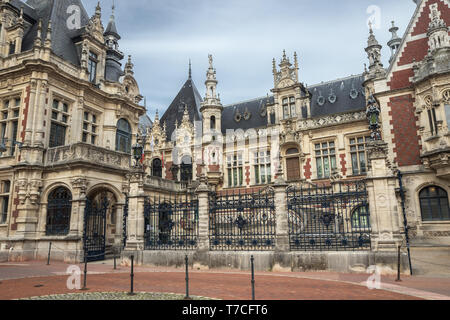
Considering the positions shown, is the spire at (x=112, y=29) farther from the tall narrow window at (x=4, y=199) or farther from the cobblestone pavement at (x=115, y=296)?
the cobblestone pavement at (x=115, y=296)

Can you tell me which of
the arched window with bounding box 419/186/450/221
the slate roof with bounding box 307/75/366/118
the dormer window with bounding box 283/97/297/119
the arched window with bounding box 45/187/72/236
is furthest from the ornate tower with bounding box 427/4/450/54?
the arched window with bounding box 45/187/72/236

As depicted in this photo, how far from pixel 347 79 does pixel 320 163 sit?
890 centimetres

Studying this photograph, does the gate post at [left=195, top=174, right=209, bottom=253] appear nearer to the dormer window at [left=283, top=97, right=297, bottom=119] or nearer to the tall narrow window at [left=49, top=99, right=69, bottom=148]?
the tall narrow window at [left=49, top=99, right=69, bottom=148]

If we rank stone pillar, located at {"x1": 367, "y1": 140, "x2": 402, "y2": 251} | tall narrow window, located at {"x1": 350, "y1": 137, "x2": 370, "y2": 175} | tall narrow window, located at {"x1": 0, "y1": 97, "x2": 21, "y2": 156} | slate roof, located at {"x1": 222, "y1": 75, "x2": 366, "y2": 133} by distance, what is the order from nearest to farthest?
stone pillar, located at {"x1": 367, "y1": 140, "x2": 402, "y2": 251} < tall narrow window, located at {"x1": 0, "y1": 97, "x2": 21, "y2": 156} < tall narrow window, located at {"x1": 350, "y1": 137, "x2": 370, "y2": 175} < slate roof, located at {"x1": 222, "y1": 75, "x2": 366, "y2": 133}

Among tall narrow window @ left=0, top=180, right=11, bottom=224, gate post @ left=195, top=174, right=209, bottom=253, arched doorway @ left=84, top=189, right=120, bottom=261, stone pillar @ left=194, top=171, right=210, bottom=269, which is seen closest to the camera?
stone pillar @ left=194, top=171, right=210, bottom=269

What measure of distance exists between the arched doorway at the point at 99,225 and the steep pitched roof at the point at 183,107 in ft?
50.7

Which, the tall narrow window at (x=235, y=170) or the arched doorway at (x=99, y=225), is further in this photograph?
the tall narrow window at (x=235, y=170)

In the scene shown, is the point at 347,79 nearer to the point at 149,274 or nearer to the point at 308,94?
the point at 308,94

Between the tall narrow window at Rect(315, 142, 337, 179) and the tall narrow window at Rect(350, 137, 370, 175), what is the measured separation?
4.76 feet

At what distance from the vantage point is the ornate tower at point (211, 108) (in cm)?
3112

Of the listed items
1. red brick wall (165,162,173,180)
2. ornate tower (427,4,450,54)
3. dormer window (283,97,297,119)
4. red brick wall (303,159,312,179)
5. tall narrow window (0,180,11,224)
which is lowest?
tall narrow window (0,180,11,224)

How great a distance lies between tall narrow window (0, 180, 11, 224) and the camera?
1839 centimetres

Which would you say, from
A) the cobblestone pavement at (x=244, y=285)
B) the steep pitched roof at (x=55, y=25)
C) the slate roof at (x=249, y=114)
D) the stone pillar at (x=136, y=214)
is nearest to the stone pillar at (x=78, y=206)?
the stone pillar at (x=136, y=214)

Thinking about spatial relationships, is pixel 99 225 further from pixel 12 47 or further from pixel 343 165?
pixel 343 165
